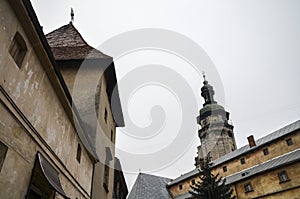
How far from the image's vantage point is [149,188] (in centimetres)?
4466

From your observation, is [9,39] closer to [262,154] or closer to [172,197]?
[262,154]

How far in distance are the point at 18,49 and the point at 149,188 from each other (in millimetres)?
43969

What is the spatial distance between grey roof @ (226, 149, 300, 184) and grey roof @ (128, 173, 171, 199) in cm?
1494

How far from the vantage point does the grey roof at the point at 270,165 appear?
77.0 feet

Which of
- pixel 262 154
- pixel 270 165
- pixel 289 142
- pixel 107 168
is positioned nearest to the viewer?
pixel 107 168

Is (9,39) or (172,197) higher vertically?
(172,197)

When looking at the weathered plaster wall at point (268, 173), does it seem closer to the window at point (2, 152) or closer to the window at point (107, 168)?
the window at point (107, 168)

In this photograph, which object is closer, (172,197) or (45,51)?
(45,51)

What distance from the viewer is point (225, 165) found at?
108ft

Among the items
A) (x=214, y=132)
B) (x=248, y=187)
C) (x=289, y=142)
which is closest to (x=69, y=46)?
(x=248, y=187)

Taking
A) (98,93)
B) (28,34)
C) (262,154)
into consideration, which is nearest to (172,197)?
(262,154)

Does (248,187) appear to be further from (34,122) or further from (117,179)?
(34,122)

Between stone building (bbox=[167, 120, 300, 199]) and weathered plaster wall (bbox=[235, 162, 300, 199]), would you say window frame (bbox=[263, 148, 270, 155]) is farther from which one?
weathered plaster wall (bbox=[235, 162, 300, 199])

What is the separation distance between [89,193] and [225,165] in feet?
90.8
